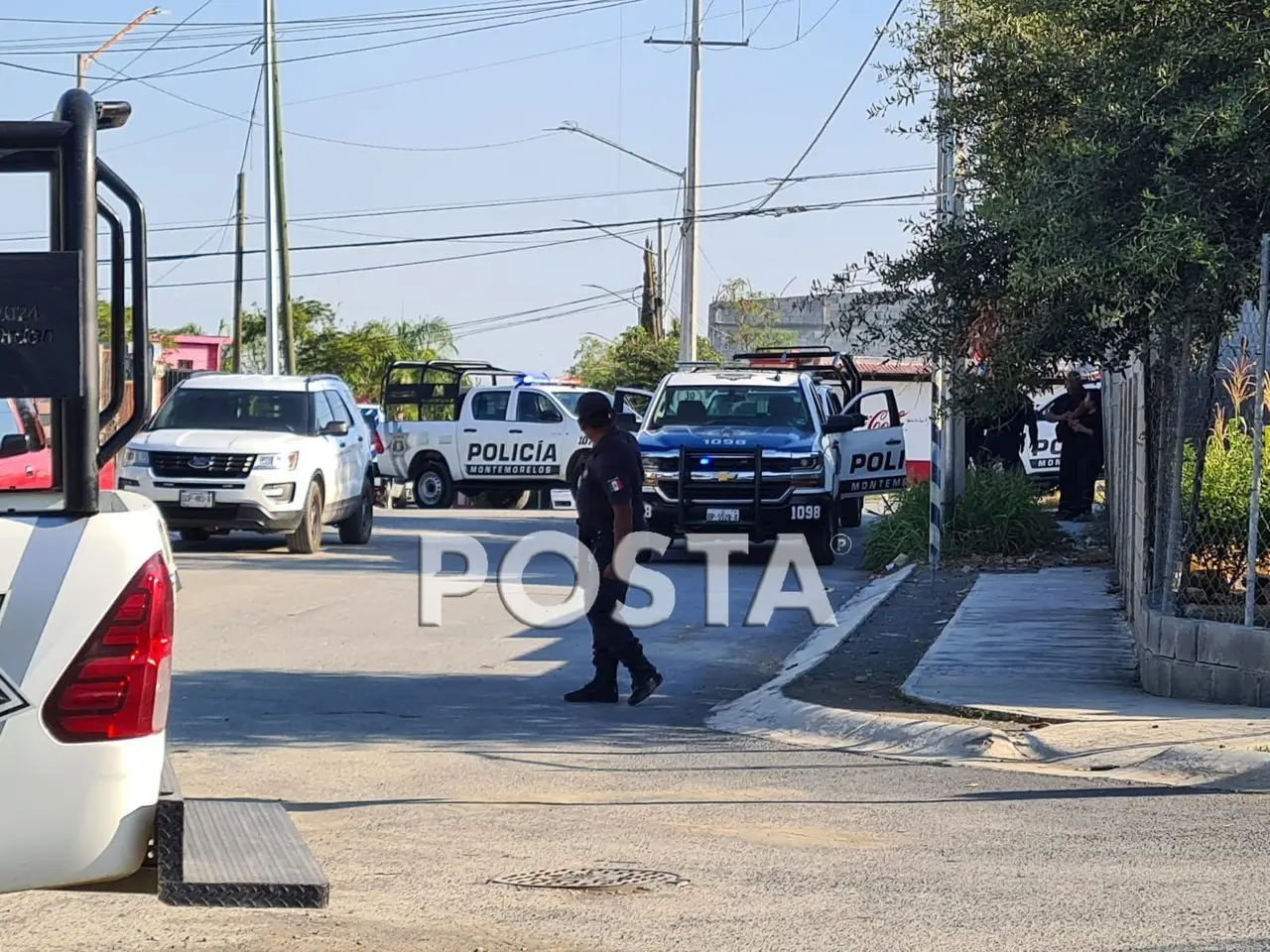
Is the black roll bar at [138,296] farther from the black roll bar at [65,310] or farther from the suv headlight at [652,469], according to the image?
the suv headlight at [652,469]

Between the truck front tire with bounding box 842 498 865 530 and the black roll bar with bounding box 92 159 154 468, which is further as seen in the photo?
the truck front tire with bounding box 842 498 865 530

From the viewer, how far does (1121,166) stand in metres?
9.32

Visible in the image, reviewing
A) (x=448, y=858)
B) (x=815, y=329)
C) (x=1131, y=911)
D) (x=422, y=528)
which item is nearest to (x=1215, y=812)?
(x=1131, y=911)

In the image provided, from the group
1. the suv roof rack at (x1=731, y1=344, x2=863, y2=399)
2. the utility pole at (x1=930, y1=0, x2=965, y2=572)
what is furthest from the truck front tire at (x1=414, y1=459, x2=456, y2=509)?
the utility pole at (x1=930, y1=0, x2=965, y2=572)

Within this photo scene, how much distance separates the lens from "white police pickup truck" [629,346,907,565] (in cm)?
1908

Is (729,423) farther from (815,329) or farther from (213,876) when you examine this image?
(815,329)

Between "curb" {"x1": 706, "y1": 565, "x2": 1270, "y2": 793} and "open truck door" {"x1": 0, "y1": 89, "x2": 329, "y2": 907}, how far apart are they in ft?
16.7

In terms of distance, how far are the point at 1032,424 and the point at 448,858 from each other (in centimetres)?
2225

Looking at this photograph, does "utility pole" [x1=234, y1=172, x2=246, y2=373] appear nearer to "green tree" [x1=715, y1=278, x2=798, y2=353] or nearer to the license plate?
"green tree" [x1=715, y1=278, x2=798, y2=353]

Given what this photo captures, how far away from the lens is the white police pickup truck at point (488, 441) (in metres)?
29.4

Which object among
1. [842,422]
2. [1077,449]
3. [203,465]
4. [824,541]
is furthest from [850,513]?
[203,465]

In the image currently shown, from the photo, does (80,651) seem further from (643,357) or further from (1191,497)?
(643,357)

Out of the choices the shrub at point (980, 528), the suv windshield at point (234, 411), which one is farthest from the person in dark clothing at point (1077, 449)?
the suv windshield at point (234, 411)

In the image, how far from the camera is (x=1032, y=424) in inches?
1093
